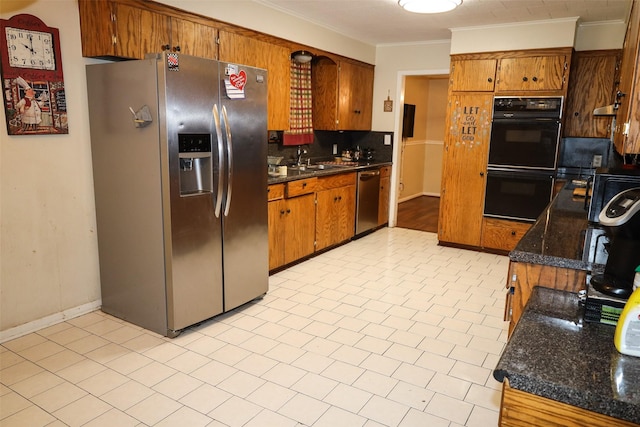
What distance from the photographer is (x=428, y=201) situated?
843cm

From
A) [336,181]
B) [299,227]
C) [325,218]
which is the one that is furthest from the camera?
[336,181]

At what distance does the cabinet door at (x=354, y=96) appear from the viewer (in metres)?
5.51

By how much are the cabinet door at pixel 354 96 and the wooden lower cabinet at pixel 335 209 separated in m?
0.89

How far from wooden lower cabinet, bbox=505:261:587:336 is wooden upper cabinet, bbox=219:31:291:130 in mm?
2897

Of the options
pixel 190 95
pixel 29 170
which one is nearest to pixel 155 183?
pixel 190 95

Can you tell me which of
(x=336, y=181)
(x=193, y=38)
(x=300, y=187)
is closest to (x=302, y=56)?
(x=336, y=181)

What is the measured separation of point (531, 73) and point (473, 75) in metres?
0.59

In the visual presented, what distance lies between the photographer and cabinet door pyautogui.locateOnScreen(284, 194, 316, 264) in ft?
14.0

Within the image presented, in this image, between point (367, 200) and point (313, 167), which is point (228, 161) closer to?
point (313, 167)

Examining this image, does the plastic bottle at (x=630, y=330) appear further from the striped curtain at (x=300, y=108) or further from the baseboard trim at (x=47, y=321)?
the striped curtain at (x=300, y=108)

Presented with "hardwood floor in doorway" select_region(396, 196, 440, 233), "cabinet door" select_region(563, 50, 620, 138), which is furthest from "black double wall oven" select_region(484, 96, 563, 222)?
"hardwood floor in doorway" select_region(396, 196, 440, 233)

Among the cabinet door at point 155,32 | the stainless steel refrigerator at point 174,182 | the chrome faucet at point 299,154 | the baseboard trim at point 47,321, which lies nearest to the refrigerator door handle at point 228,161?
the stainless steel refrigerator at point 174,182

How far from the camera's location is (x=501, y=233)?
500cm

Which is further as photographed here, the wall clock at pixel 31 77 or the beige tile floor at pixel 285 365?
the wall clock at pixel 31 77
